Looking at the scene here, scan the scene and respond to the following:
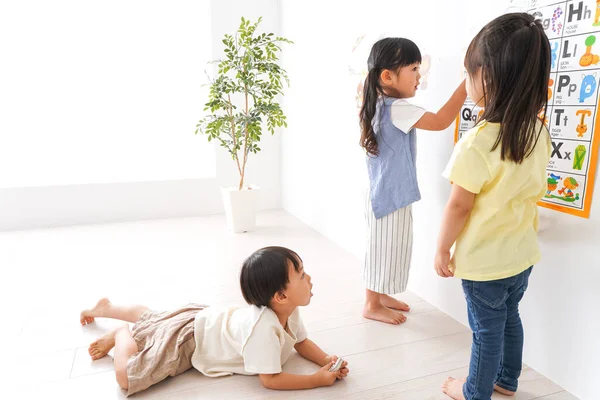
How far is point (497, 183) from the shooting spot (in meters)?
1.07

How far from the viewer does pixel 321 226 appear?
2895 mm

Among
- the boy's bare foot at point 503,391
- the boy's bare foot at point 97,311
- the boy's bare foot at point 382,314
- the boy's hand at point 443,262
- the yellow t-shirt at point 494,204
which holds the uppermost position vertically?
the yellow t-shirt at point 494,204

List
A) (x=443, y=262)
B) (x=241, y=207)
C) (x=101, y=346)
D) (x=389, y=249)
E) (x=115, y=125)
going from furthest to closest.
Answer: (x=115, y=125), (x=241, y=207), (x=389, y=249), (x=101, y=346), (x=443, y=262)

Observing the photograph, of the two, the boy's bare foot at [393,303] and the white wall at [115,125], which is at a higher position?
the white wall at [115,125]

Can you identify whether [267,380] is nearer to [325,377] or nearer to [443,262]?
[325,377]

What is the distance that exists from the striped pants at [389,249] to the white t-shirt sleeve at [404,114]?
0.31 metres

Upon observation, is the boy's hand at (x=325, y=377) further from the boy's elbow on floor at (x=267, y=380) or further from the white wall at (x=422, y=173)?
the white wall at (x=422, y=173)

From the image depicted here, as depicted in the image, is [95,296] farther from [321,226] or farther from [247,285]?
[321,226]

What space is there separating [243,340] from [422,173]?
978 millimetres

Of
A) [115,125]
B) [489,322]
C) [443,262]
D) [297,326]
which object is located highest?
[115,125]

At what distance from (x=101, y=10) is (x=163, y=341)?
8.75 feet

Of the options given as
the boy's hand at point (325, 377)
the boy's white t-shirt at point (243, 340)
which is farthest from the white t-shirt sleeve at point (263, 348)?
the boy's hand at point (325, 377)

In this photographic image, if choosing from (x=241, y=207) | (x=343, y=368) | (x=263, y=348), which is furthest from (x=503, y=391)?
(x=241, y=207)

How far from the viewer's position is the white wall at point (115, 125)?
3.15m
